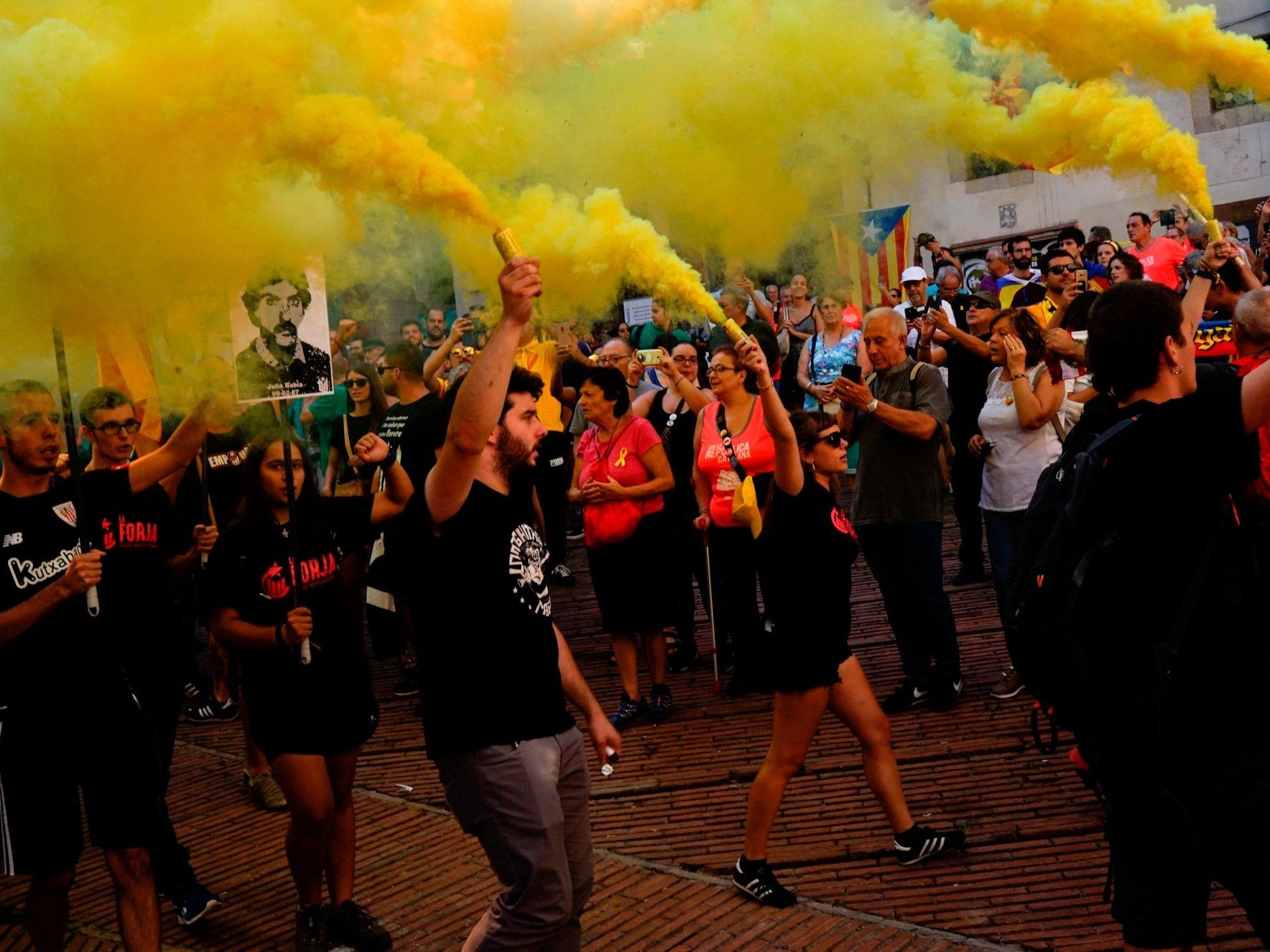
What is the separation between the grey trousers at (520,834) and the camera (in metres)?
3.52

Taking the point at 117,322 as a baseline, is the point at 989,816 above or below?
below

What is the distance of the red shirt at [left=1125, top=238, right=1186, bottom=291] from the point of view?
31.3 ft

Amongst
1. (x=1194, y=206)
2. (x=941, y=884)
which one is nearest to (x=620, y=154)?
(x=1194, y=206)

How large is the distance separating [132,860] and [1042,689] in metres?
3.10

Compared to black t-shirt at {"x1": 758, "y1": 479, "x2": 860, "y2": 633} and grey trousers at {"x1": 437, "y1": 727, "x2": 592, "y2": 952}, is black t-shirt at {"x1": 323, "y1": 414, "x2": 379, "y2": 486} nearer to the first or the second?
black t-shirt at {"x1": 758, "y1": 479, "x2": 860, "y2": 633}

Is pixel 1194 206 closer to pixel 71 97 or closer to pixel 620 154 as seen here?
pixel 620 154

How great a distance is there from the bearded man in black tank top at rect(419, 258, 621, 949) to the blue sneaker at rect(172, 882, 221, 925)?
2146 mm

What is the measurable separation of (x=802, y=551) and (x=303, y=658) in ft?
6.52

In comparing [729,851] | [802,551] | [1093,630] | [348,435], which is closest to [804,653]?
[802,551]

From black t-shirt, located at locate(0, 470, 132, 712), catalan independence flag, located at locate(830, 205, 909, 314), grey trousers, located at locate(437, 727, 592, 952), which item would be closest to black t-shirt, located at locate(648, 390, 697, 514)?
catalan independence flag, located at locate(830, 205, 909, 314)

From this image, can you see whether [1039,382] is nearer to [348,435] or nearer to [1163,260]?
[1163,260]

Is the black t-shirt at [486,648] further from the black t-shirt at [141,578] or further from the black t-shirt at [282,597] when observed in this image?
the black t-shirt at [141,578]

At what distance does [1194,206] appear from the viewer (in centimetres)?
596

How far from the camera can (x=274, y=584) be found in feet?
16.3
